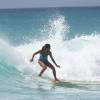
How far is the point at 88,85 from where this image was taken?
7.07 meters

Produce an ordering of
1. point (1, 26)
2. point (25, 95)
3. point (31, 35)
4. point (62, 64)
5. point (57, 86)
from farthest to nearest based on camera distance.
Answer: point (1, 26), point (31, 35), point (62, 64), point (57, 86), point (25, 95)

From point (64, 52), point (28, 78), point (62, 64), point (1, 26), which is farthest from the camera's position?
point (1, 26)

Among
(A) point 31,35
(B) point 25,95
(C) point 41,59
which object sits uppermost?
(A) point 31,35

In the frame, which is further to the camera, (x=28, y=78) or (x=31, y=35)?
(x=31, y=35)

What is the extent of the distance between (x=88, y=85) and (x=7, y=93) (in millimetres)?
1348

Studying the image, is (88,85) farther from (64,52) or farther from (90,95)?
(64,52)

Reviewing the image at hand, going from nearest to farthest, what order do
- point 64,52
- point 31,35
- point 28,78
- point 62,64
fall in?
point 28,78 → point 62,64 → point 64,52 → point 31,35

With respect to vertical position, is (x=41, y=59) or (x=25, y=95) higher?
(x=41, y=59)

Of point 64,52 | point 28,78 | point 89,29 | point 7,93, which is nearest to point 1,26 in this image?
point 89,29

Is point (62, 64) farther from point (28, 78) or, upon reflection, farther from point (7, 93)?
point (7, 93)

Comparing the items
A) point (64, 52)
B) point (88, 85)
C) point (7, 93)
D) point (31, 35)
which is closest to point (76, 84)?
point (88, 85)

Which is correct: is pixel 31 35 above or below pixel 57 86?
above

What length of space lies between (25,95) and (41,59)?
1005mm

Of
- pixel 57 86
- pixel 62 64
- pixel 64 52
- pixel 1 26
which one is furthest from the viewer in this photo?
pixel 1 26
